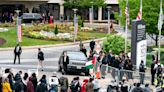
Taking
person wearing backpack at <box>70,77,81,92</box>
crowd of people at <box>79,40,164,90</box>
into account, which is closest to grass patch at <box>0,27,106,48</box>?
crowd of people at <box>79,40,164,90</box>

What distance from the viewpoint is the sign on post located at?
33.7 m

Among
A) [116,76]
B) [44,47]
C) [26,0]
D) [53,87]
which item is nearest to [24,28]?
[44,47]

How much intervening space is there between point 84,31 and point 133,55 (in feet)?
93.5

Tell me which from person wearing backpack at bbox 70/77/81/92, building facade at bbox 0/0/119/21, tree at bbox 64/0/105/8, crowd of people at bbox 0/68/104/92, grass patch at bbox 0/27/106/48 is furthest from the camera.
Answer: building facade at bbox 0/0/119/21

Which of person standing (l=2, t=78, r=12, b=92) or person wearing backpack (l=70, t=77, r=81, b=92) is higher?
person standing (l=2, t=78, r=12, b=92)

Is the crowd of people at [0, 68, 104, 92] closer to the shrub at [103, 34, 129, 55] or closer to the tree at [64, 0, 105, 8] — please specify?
the shrub at [103, 34, 129, 55]

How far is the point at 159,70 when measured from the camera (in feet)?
97.9

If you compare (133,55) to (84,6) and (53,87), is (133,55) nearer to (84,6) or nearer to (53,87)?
(53,87)

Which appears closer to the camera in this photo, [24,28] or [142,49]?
Result: [142,49]

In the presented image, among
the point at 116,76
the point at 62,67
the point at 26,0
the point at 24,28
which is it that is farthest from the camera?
the point at 26,0

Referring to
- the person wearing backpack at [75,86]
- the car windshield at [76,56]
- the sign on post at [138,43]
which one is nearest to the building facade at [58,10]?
the car windshield at [76,56]

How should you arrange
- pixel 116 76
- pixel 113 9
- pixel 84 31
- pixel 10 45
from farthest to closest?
pixel 113 9 < pixel 84 31 < pixel 10 45 < pixel 116 76

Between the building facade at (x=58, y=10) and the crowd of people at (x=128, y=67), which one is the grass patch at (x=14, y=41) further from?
the building facade at (x=58, y=10)

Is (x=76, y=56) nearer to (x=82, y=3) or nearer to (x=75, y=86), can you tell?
(x=75, y=86)
